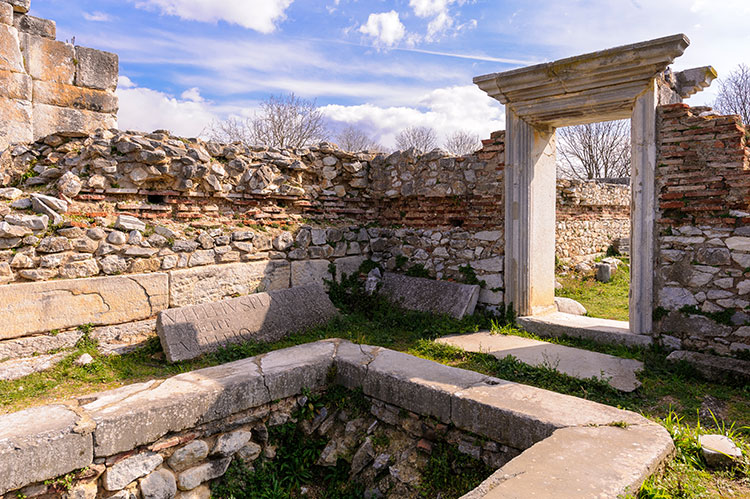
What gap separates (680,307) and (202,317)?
5.00 m

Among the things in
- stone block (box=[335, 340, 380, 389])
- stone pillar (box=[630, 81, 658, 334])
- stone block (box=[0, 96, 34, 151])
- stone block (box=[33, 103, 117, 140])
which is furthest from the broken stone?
stone block (box=[0, 96, 34, 151])

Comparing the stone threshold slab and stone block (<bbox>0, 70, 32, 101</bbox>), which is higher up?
stone block (<bbox>0, 70, 32, 101</bbox>)

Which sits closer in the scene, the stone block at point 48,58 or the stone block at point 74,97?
the stone block at point 48,58

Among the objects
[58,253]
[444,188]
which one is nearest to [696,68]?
[444,188]

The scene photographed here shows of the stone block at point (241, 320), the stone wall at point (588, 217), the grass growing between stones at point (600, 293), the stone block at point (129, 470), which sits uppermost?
the stone wall at point (588, 217)

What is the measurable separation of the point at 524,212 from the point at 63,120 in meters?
6.13

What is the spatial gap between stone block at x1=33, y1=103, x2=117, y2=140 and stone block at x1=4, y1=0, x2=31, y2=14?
1.15 metres

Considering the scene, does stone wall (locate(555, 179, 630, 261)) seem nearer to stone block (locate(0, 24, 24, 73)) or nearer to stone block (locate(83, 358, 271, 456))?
stone block (locate(83, 358, 271, 456))

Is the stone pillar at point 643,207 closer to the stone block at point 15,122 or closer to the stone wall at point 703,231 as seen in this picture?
the stone wall at point 703,231

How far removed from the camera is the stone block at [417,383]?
346cm

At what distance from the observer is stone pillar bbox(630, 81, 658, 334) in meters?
4.62

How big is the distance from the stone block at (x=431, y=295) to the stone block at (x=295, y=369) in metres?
1.86

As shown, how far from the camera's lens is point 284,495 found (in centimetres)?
359

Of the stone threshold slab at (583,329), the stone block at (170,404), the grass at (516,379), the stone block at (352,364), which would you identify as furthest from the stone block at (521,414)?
the stone threshold slab at (583,329)
